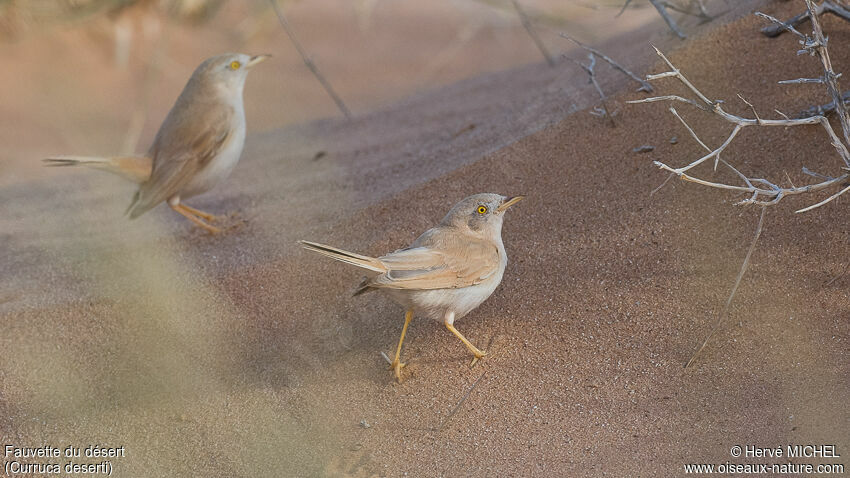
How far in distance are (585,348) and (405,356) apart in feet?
2.77

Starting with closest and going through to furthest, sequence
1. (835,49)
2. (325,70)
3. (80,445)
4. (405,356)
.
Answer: (80,445)
(405,356)
(835,49)
(325,70)

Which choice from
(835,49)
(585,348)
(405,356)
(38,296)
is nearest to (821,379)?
(585,348)

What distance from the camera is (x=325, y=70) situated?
34.9ft

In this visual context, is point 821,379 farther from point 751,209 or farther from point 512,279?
point 512,279

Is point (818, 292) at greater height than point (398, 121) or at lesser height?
greater

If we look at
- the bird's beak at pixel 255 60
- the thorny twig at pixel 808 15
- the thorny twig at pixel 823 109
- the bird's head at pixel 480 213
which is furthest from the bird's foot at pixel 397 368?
the bird's beak at pixel 255 60

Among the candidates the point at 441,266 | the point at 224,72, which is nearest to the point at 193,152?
the point at 224,72

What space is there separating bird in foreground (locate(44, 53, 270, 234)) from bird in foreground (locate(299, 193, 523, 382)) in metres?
2.11

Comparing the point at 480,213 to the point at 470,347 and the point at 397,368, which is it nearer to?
the point at 470,347

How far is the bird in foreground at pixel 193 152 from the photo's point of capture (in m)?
5.25

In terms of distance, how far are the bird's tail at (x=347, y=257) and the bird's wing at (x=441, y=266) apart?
0.12ft

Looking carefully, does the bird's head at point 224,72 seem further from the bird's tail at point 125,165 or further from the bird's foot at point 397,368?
the bird's foot at point 397,368

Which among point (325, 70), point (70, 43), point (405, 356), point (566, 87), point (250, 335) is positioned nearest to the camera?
point (405, 356)

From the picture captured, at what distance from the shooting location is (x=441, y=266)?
11.5 ft
